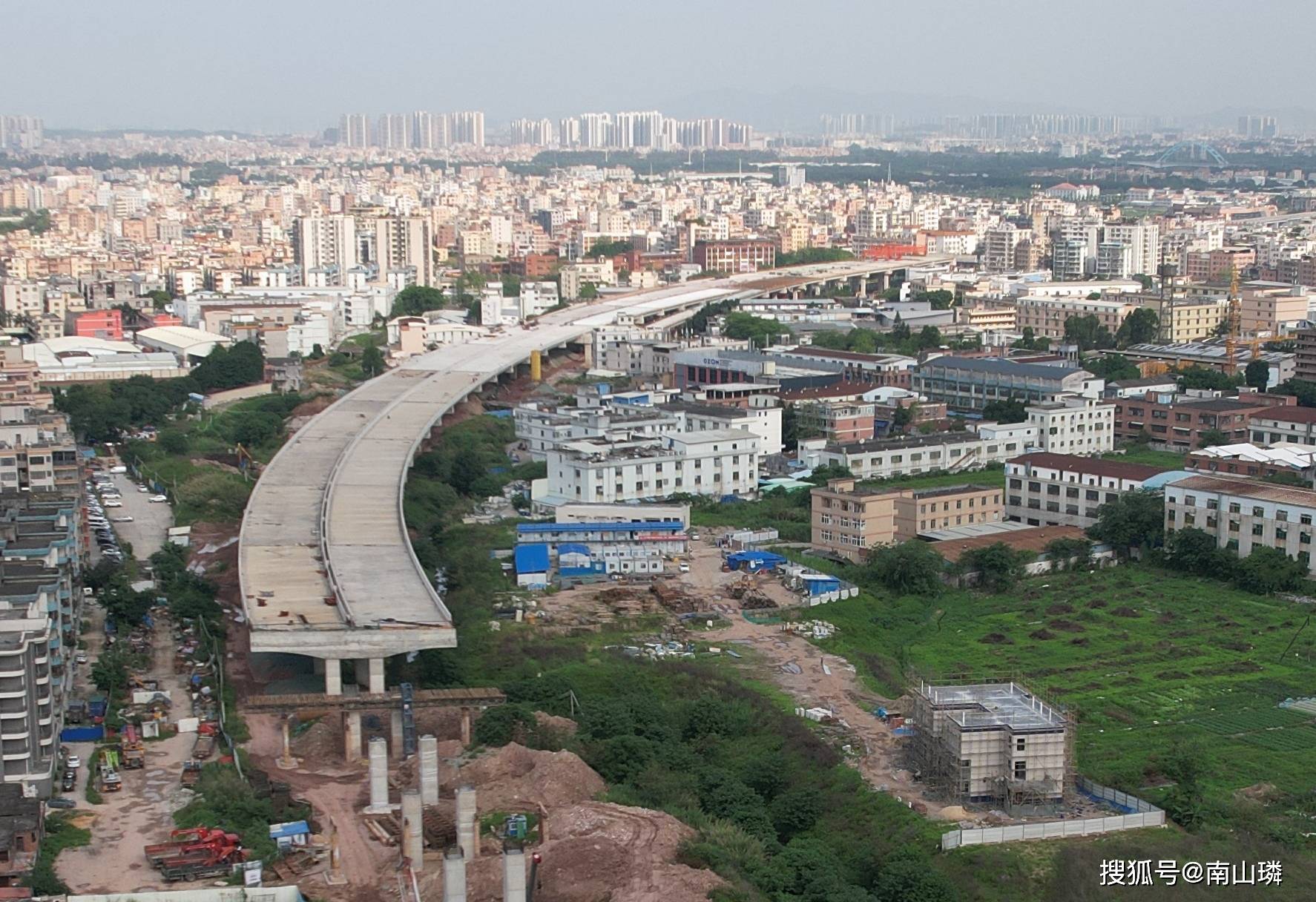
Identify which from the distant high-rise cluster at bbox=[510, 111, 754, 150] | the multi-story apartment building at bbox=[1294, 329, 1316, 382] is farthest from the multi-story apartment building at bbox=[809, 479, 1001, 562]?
the distant high-rise cluster at bbox=[510, 111, 754, 150]

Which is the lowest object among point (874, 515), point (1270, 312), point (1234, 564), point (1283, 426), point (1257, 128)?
point (1234, 564)

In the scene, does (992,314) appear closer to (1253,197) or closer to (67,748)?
(67,748)

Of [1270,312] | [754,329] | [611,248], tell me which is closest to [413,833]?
[754,329]

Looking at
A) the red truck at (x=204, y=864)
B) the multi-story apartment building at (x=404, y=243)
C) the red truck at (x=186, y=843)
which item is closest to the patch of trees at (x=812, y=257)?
the multi-story apartment building at (x=404, y=243)

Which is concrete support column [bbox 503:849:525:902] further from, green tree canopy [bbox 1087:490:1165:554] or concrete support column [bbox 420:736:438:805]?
green tree canopy [bbox 1087:490:1165:554]

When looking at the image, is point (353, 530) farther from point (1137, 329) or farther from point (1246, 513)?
point (1137, 329)

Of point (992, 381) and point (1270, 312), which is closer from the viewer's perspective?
point (992, 381)
